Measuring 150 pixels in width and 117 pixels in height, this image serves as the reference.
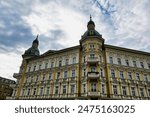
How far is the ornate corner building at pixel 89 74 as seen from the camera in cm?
2011

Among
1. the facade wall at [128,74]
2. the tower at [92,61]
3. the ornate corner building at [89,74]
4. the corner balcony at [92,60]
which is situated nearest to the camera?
the tower at [92,61]

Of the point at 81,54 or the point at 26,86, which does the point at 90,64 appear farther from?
the point at 26,86

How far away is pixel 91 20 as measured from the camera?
27.5 m

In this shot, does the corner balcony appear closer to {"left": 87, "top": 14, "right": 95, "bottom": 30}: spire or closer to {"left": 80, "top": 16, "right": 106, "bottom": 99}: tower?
{"left": 80, "top": 16, "right": 106, "bottom": 99}: tower

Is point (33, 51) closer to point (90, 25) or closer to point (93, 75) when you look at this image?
point (90, 25)

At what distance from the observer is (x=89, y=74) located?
20031mm

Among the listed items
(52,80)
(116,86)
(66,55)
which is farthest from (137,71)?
(52,80)

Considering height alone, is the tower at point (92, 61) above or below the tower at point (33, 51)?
below

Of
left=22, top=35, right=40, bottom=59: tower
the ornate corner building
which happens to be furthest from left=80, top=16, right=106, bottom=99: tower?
left=22, top=35, right=40, bottom=59: tower

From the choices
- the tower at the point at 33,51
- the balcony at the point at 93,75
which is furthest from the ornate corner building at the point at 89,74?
the tower at the point at 33,51

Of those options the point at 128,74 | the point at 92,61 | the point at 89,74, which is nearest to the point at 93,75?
the point at 89,74

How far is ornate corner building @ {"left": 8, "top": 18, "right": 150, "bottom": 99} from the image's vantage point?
20.1 meters

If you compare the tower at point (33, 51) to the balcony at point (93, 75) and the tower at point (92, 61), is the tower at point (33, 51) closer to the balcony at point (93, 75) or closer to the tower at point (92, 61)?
the tower at point (92, 61)

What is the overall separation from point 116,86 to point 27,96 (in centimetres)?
1711
